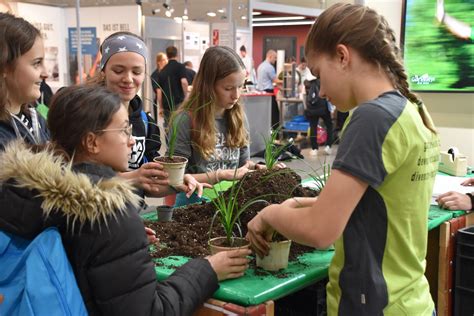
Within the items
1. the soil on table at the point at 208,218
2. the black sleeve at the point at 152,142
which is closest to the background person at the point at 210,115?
the black sleeve at the point at 152,142

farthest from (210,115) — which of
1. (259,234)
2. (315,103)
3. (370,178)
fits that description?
(315,103)

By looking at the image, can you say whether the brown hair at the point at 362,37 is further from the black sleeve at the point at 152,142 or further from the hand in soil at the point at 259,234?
the black sleeve at the point at 152,142

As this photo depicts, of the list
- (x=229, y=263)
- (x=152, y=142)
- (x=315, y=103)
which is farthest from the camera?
(x=315, y=103)

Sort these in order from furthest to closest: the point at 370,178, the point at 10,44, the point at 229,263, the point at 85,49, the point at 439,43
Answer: the point at 85,49 → the point at 439,43 → the point at 10,44 → the point at 229,263 → the point at 370,178

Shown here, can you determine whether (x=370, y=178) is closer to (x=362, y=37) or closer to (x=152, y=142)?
(x=362, y=37)

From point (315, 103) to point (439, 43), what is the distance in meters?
4.74

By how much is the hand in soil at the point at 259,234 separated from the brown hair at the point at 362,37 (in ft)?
1.59

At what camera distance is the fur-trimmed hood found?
1205mm

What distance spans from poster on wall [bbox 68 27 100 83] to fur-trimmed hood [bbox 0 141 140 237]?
281 inches

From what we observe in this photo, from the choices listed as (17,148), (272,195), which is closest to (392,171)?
(272,195)

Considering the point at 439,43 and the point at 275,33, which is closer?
the point at 439,43

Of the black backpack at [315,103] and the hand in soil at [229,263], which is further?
the black backpack at [315,103]

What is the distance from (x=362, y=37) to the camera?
1.26 m

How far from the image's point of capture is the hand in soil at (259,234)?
58.4 inches
